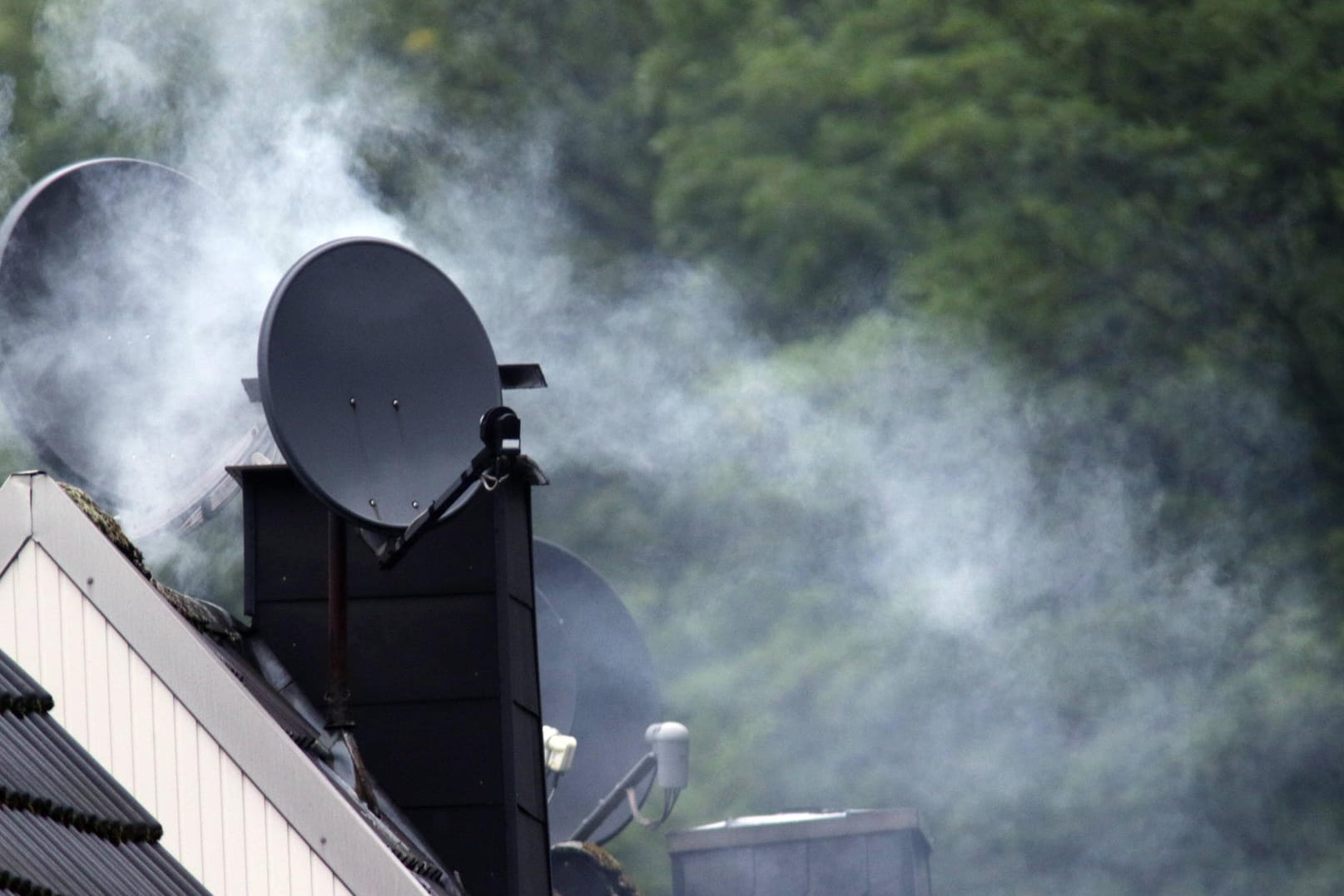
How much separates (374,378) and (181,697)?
3.36 ft

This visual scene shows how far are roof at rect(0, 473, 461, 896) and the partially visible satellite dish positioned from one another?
55cm

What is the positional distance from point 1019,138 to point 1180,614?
212 inches

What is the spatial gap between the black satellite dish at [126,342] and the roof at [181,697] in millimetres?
1247

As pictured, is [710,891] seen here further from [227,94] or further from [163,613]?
[227,94]

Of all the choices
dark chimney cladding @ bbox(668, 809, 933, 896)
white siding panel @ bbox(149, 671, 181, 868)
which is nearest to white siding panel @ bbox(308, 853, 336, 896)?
white siding panel @ bbox(149, 671, 181, 868)

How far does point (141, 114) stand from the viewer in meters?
22.2

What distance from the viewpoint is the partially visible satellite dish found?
539 cm

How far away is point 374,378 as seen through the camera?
18.5 feet

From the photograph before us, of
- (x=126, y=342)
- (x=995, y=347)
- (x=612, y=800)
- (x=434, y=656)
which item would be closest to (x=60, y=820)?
(x=434, y=656)

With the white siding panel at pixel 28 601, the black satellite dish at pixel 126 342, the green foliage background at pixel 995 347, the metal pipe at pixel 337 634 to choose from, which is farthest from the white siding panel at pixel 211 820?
the green foliage background at pixel 995 347

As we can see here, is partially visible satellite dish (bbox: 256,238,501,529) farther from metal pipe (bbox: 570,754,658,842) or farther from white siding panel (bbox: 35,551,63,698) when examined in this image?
metal pipe (bbox: 570,754,658,842)

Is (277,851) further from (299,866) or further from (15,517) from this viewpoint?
(15,517)

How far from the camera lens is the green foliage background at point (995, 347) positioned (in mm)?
22156

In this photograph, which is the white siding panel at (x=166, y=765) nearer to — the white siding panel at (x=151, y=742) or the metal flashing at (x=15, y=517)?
the white siding panel at (x=151, y=742)
